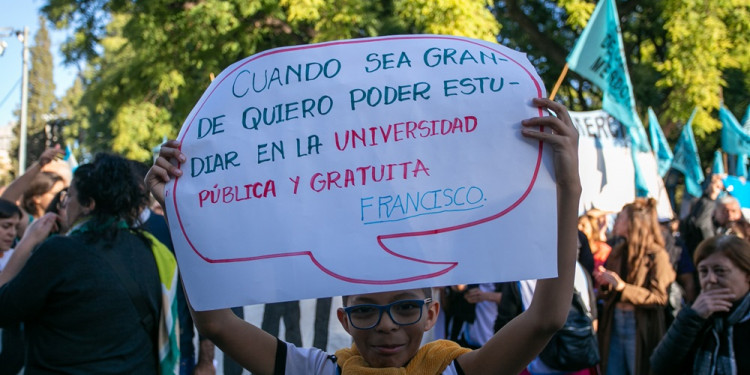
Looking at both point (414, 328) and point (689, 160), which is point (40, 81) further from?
point (414, 328)

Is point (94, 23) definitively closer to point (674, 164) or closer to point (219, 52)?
point (219, 52)

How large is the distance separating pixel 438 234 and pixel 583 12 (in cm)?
1120

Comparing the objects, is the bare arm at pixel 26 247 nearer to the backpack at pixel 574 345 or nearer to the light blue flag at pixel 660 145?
the backpack at pixel 574 345

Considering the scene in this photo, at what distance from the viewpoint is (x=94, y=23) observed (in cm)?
1508

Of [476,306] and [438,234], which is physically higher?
[476,306]

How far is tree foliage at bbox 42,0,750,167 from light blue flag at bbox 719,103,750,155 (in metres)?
2.17

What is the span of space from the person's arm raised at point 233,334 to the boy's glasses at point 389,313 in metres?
0.25

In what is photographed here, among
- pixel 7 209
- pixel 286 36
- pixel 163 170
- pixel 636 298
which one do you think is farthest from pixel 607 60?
pixel 286 36

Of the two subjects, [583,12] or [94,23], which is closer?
[583,12]

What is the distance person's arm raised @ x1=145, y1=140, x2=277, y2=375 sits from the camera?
208cm

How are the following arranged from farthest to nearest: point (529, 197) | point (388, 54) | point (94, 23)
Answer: point (94, 23), point (388, 54), point (529, 197)

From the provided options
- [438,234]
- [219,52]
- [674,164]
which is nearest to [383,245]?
[438,234]

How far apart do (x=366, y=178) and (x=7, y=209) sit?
3282mm

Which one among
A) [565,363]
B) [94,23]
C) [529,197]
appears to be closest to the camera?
[529,197]
